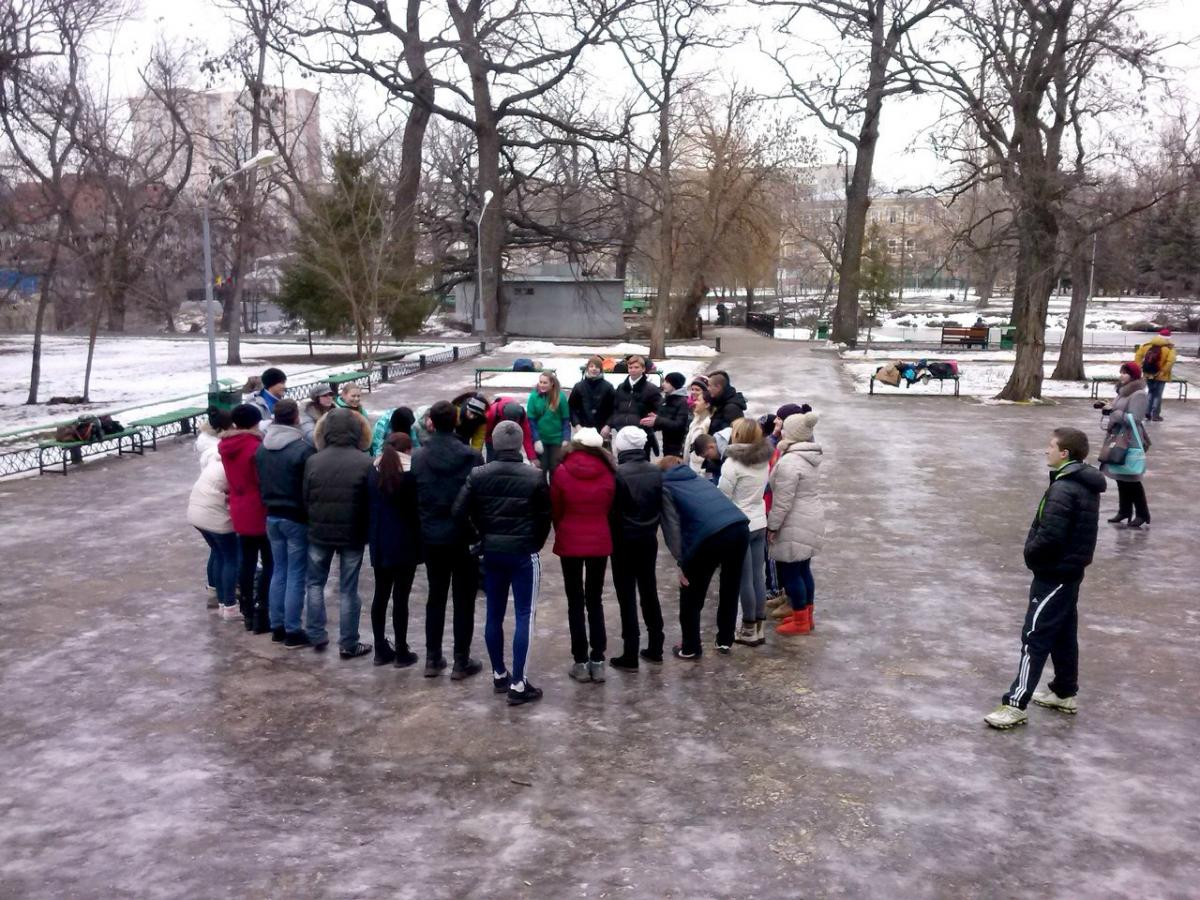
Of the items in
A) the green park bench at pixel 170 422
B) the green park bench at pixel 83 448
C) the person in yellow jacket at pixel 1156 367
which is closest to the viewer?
the green park bench at pixel 83 448

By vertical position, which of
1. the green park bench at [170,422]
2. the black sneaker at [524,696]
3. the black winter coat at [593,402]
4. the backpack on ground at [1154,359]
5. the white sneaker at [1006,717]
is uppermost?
the backpack on ground at [1154,359]

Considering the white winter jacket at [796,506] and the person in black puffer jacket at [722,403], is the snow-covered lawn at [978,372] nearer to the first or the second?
the person in black puffer jacket at [722,403]

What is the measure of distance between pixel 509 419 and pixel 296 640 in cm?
225

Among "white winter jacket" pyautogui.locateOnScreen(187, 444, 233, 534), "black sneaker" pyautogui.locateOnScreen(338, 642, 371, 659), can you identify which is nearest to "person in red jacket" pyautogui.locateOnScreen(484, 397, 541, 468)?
"black sneaker" pyautogui.locateOnScreen(338, 642, 371, 659)

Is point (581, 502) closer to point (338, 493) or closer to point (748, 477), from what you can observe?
point (748, 477)

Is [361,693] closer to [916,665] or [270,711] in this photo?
[270,711]

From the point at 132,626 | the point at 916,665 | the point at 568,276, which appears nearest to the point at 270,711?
the point at 132,626

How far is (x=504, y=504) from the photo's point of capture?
603 centimetres

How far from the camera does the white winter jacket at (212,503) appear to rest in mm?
7348

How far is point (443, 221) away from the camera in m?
39.6

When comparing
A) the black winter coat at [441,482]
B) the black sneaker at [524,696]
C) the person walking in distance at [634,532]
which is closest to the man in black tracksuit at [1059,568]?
the person walking in distance at [634,532]

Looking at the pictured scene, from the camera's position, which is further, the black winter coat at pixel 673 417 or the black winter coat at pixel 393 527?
the black winter coat at pixel 673 417

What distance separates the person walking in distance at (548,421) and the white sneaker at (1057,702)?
16.8 ft

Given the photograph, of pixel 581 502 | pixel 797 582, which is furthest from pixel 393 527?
pixel 797 582
